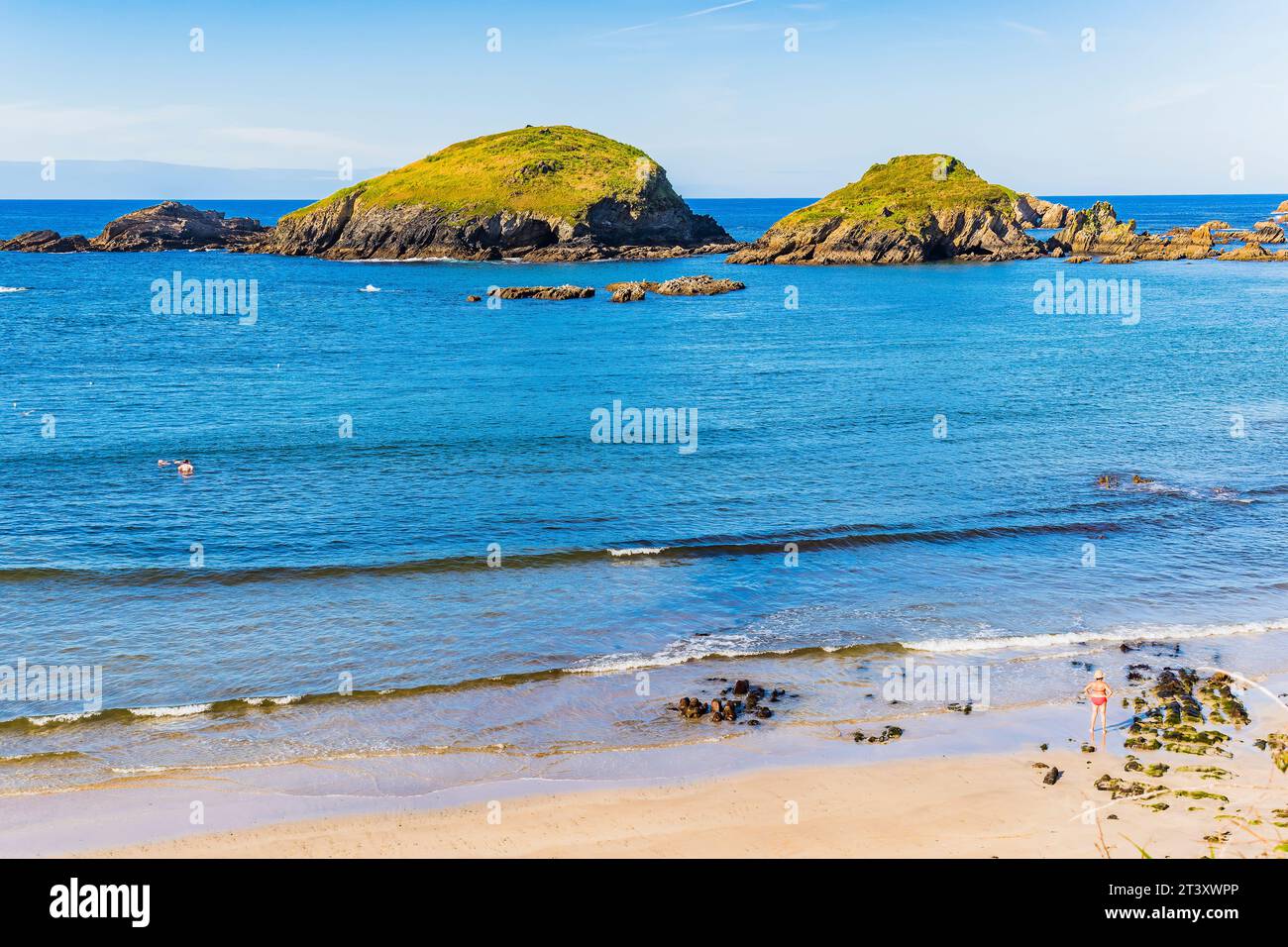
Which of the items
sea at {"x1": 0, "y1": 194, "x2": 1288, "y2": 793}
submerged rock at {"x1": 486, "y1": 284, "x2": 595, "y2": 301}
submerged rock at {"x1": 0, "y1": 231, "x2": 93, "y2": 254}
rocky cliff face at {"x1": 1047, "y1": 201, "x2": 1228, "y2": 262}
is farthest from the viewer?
submerged rock at {"x1": 0, "y1": 231, "x2": 93, "y2": 254}

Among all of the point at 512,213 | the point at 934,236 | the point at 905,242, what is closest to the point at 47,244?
the point at 512,213

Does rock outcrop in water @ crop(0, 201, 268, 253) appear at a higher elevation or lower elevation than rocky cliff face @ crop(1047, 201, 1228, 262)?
higher

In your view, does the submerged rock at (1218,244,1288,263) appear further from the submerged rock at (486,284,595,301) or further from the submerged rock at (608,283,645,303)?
the submerged rock at (486,284,595,301)

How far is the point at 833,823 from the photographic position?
746 inches

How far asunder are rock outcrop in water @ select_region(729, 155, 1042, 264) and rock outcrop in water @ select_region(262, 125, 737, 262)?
Answer: 669 inches

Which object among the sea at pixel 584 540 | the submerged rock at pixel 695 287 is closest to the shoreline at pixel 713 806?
the sea at pixel 584 540

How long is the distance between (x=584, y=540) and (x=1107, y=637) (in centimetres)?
1657

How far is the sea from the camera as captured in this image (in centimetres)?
2436

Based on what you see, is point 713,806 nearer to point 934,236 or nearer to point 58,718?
point 58,718

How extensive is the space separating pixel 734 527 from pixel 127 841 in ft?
73.0

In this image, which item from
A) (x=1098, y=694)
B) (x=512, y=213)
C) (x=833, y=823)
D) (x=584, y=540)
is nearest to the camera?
(x=833, y=823)

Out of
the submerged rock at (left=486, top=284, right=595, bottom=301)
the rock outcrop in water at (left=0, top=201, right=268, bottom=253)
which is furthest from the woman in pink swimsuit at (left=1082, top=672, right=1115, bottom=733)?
the rock outcrop in water at (left=0, top=201, right=268, bottom=253)

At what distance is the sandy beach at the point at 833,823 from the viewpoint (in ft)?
59.0
